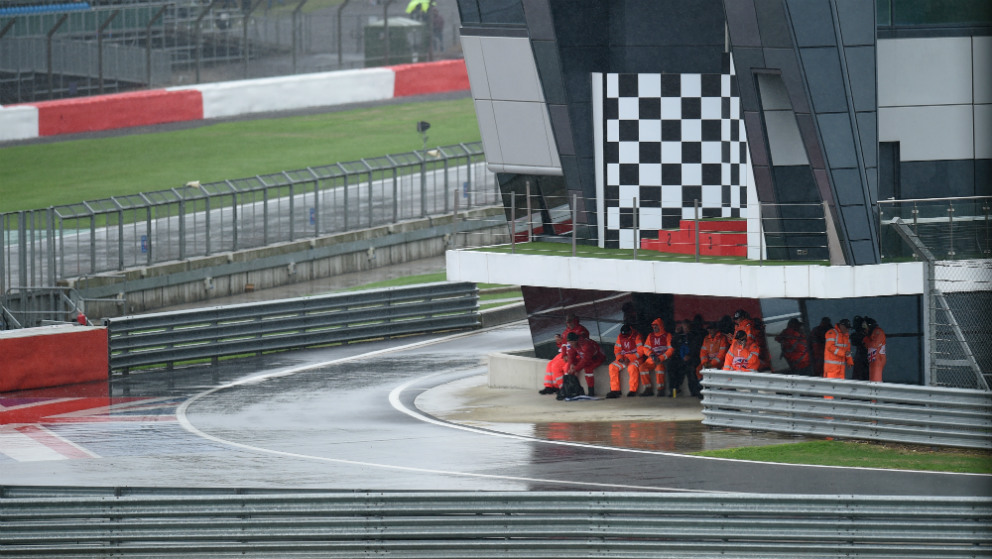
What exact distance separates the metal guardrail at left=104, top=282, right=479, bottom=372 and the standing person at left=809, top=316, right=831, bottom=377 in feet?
44.1

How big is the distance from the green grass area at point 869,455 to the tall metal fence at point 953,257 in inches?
61.2

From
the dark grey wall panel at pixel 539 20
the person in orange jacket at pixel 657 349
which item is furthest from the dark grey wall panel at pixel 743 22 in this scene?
the person in orange jacket at pixel 657 349

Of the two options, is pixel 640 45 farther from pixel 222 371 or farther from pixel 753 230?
pixel 222 371

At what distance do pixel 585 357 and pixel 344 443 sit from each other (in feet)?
16.1

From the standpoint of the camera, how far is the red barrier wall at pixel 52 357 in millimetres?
29453

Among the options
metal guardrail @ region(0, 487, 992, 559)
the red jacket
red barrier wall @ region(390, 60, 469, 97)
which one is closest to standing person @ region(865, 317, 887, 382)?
the red jacket

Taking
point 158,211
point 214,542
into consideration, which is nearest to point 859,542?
point 214,542

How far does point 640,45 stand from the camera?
993 inches

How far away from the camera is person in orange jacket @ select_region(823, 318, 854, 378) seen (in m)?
23.0

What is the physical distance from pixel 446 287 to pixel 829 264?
14.8 meters

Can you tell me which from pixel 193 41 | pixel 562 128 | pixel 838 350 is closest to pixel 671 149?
pixel 562 128

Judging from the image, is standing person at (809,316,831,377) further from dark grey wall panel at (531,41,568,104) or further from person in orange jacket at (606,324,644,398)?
dark grey wall panel at (531,41,568,104)

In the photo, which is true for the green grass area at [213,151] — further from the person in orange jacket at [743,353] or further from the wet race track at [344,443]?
the person in orange jacket at [743,353]

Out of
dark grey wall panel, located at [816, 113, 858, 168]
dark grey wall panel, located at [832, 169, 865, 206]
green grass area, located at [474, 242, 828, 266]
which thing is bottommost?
green grass area, located at [474, 242, 828, 266]
